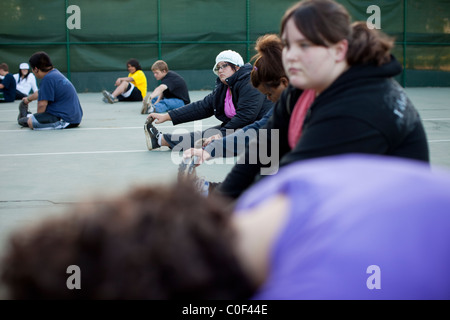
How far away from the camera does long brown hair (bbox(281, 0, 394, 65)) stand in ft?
6.22

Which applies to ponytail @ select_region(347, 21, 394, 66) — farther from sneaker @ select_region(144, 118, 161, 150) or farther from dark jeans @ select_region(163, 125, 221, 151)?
Answer: sneaker @ select_region(144, 118, 161, 150)

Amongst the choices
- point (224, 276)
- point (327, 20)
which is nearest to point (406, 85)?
point (327, 20)

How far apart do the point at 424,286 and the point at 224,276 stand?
0.29m

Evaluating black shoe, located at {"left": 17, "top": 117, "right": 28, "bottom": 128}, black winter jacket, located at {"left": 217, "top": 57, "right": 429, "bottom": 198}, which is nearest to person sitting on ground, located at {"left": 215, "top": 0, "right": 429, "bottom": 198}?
black winter jacket, located at {"left": 217, "top": 57, "right": 429, "bottom": 198}

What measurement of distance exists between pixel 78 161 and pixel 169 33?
41.2 ft

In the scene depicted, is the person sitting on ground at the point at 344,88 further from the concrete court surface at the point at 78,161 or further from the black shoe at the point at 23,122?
the black shoe at the point at 23,122

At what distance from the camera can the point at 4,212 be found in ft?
13.9

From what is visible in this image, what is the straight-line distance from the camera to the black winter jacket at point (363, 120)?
175 centimetres

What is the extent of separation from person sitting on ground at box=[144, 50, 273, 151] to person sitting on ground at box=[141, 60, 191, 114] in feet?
15.8

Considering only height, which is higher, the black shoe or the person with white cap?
the person with white cap

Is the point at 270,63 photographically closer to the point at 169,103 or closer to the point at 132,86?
the point at 169,103

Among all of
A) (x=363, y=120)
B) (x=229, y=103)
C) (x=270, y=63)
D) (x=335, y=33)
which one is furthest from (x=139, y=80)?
(x=363, y=120)
